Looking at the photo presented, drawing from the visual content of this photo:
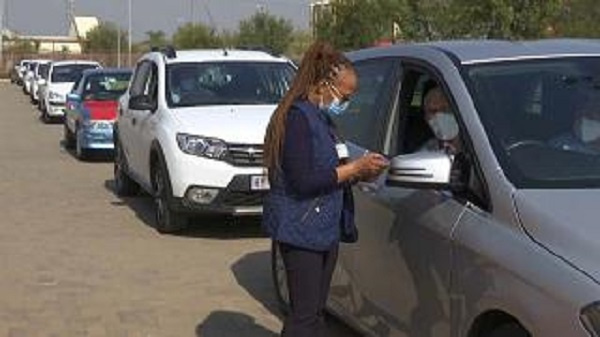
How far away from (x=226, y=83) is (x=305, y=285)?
758cm

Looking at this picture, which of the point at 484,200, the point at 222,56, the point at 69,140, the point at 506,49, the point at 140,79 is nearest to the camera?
the point at 484,200

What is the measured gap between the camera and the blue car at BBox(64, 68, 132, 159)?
1961 centimetres

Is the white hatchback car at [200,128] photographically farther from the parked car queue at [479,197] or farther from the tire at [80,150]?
the tire at [80,150]

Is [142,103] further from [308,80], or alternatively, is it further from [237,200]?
[308,80]

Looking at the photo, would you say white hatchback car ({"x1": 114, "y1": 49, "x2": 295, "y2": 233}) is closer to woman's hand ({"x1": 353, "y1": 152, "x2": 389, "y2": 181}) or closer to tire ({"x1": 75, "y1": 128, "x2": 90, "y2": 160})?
woman's hand ({"x1": 353, "y1": 152, "x2": 389, "y2": 181})

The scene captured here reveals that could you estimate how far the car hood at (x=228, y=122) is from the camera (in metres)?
11.0

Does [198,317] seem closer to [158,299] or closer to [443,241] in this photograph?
[158,299]

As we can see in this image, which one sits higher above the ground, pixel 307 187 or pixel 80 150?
pixel 307 187

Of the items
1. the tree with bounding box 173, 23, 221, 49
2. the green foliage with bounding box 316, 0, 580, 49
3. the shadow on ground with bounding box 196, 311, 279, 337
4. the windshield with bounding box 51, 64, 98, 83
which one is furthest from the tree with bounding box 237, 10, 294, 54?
the shadow on ground with bounding box 196, 311, 279, 337

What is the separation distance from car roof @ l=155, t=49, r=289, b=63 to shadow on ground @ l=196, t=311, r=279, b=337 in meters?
5.28

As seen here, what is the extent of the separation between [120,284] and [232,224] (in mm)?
3361

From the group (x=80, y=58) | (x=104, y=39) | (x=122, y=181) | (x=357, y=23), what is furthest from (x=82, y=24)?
(x=122, y=181)

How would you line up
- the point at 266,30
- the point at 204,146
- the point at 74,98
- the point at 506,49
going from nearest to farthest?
the point at 506,49
the point at 204,146
the point at 74,98
the point at 266,30

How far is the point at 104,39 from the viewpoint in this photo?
387 ft
